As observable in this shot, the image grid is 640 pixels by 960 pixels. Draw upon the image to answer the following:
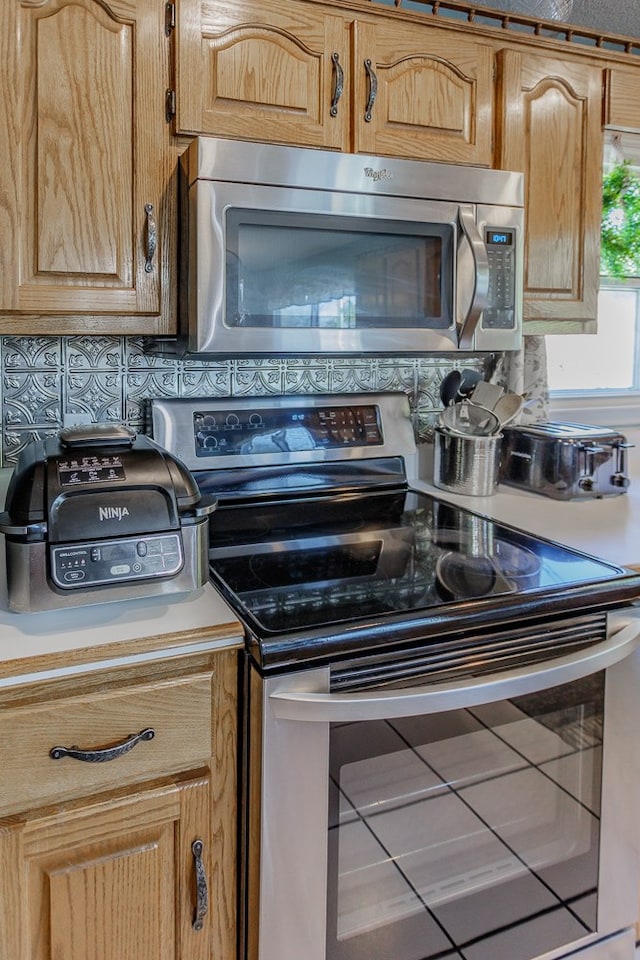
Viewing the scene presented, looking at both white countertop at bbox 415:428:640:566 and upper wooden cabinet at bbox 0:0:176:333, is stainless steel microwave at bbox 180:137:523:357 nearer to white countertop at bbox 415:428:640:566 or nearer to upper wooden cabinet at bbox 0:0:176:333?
upper wooden cabinet at bbox 0:0:176:333

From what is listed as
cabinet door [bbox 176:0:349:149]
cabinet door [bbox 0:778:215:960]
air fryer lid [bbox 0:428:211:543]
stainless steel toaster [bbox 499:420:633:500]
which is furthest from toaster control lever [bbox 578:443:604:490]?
cabinet door [bbox 0:778:215:960]

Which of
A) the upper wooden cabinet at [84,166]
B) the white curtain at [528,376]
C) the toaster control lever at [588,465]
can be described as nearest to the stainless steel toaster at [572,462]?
the toaster control lever at [588,465]

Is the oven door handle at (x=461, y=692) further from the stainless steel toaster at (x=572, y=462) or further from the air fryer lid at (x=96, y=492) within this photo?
the stainless steel toaster at (x=572, y=462)

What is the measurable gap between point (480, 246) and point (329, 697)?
101 centimetres

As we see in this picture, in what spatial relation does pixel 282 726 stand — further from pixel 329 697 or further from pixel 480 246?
pixel 480 246

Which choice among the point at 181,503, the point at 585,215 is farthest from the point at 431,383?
the point at 181,503

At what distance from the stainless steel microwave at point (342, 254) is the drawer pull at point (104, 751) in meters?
0.69

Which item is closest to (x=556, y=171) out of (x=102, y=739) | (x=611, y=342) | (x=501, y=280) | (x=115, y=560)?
(x=501, y=280)

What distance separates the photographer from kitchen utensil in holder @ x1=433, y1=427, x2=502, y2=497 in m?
1.72

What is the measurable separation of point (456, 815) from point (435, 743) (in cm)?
15

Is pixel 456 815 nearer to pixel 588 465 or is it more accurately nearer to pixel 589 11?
pixel 588 465

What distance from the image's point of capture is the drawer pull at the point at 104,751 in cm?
93

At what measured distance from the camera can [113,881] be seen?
3.22 ft

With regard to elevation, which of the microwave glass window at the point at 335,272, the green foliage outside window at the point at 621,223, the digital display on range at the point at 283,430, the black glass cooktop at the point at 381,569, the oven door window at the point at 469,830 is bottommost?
the oven door window at the point at 469,830
